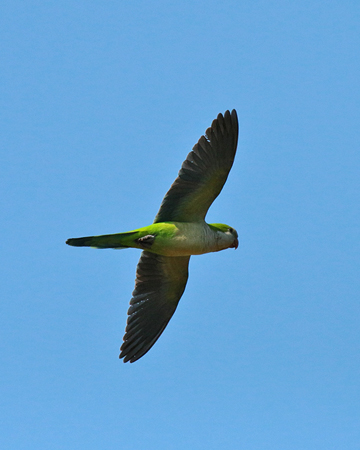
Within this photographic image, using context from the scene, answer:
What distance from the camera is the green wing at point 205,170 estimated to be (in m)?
12.3

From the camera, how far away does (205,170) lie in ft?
40.8

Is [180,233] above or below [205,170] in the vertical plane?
below

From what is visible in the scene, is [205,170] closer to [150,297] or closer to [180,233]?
[180,233]

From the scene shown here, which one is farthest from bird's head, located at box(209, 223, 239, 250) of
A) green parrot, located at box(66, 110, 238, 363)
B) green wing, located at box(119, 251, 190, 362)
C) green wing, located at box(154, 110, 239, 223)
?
green wing, located at box(119, 251, 190, 362)

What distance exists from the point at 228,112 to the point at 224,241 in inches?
89.4

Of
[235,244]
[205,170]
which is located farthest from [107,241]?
[235,244]

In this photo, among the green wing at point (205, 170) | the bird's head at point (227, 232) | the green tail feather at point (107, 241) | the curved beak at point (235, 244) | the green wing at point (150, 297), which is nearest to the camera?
the green tail feather at point (107, 241)

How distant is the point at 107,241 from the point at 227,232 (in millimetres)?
2245

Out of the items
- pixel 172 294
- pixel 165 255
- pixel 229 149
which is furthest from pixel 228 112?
pixel 172 294

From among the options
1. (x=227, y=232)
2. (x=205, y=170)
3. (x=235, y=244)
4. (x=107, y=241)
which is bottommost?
(x=107, y=241)

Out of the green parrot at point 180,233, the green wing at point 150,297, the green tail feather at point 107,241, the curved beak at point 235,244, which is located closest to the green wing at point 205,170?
the green parrot at point 180,233

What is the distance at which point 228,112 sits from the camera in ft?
40.7

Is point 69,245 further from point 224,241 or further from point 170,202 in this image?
point 224,241

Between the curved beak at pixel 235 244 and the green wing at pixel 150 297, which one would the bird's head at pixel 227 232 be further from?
the green wing at pixel 150 297
